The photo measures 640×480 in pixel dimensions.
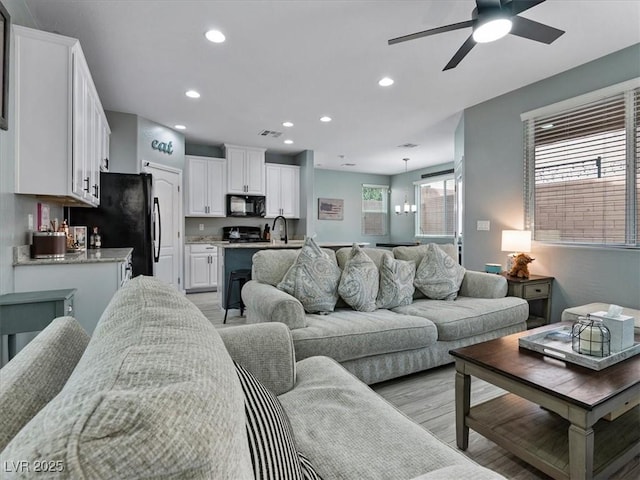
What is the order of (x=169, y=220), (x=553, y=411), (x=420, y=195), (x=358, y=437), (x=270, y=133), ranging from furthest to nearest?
(x=420, y=195), (x=270, y=133), (x=169, y=220), (x=553, y=411), (x=358, y=437)

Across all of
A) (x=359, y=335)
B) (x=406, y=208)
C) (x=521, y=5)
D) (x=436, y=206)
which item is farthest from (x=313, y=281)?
(x=436, y=206)

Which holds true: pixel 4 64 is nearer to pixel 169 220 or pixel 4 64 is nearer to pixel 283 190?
pixel 169 220

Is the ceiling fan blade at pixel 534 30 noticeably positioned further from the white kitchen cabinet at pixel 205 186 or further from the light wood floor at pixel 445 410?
the white kitchen cabinet at pixel 205 186

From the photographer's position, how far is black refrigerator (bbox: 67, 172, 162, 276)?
363 centimetres

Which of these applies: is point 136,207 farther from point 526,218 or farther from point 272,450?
point 526,218

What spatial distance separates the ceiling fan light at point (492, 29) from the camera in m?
2.02

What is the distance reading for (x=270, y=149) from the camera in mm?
6738

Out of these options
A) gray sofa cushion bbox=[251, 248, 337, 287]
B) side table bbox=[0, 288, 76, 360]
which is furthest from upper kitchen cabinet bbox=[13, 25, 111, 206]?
gray sofa cushion bbox=[251, 248, 337, 287]

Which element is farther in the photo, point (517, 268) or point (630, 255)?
point (517, 268)

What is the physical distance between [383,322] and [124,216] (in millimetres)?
3029

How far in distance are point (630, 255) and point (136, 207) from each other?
4.83 m

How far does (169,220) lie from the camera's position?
18.0ft

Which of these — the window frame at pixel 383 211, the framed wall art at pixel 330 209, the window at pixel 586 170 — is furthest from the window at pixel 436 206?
the window at pixel 586 170

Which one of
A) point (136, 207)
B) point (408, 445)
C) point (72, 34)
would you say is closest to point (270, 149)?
point (136, 207)
